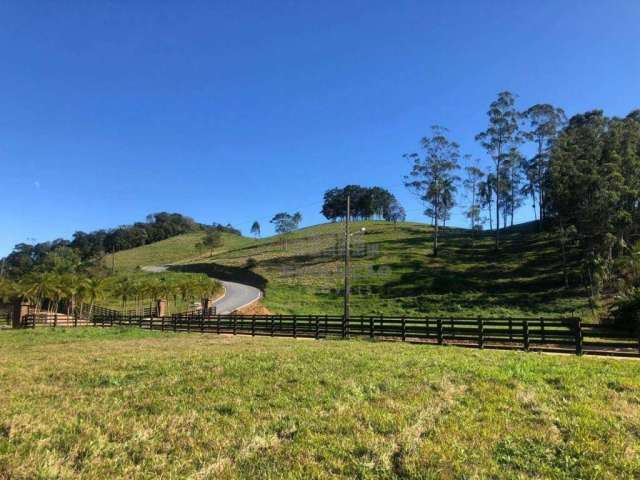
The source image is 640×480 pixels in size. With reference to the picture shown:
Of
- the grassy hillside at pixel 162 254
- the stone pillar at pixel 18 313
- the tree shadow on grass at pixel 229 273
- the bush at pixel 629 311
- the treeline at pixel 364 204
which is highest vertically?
the treeline at pixel 364 204

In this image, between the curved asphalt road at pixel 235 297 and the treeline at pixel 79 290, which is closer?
the treeline at pixel 79 290

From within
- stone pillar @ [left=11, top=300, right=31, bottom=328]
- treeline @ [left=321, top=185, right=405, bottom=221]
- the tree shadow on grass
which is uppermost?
treeline @ [left=321, top=185, right=405, bottom=221]

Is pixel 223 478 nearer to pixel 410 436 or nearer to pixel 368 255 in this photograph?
pixel 410 436

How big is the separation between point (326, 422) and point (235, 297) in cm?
5429

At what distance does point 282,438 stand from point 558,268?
54.9m

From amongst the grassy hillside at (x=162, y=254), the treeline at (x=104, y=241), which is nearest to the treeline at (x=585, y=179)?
the grassy hillside at (x=162, y=254)

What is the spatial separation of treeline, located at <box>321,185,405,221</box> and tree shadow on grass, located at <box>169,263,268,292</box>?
71.0 m

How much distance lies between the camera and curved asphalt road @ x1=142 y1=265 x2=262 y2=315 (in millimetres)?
50750

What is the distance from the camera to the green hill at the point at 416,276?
143 ft

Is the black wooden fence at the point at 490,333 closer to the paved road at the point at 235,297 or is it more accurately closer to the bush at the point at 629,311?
the bush at the point at 629,311

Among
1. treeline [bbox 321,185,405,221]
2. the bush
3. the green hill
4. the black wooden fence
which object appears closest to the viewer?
the black wooden fence

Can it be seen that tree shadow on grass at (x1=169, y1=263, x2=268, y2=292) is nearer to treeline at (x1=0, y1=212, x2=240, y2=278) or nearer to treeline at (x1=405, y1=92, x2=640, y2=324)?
treeline at (x1=405, y1=92, x2=640, y2=324)

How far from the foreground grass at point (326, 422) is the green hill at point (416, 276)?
32.2 meters

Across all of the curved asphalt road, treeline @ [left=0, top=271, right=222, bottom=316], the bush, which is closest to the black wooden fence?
the bush
